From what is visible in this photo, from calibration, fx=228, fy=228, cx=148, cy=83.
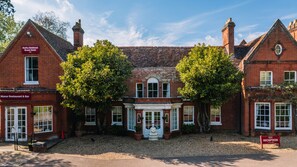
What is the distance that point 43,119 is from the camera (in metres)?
19.5

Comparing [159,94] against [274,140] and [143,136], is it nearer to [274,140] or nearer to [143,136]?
[143,136]

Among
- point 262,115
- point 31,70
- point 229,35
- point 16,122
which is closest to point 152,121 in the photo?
point 262,115

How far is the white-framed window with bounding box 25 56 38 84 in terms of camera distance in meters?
20.7

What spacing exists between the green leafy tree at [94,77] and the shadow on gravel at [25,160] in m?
4.80

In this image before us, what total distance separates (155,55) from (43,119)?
13357mm

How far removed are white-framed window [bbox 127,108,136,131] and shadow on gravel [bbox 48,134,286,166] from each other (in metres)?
1.35

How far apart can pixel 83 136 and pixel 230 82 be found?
13.8 metres

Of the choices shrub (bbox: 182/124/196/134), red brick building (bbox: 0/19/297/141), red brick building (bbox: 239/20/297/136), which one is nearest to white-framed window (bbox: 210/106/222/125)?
red brick building (bbox: 0/19/297/141)

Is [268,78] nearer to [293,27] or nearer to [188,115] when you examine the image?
[188,115]

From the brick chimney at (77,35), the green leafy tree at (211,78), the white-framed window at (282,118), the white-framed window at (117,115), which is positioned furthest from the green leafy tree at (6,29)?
the white-framed window at (282,118)

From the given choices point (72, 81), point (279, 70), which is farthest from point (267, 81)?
point (72, 81)

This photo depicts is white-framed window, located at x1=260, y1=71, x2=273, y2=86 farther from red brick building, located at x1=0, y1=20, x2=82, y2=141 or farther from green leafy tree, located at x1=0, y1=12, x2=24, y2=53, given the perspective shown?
green leafy tree, located at x1=0, y1=12, x2=24, y2=53

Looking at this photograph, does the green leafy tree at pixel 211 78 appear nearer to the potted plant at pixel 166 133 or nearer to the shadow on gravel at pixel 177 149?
the potted plant at pixel 166 133

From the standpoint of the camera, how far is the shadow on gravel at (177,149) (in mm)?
13930
